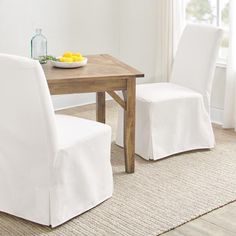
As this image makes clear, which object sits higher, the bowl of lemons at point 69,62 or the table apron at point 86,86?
the bowl of lemons at point 69,62

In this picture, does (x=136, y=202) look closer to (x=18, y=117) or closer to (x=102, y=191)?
(x=102, y=191)

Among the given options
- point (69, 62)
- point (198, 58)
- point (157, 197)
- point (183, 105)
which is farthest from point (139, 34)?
point (157, 197)

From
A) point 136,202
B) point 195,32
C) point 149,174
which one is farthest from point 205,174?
point 195,32

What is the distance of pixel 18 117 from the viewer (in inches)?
111

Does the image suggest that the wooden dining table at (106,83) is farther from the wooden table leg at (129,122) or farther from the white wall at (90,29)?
the white wall at (90,29)

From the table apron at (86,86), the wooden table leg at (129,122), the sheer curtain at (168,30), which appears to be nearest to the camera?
the table apron at (86,86)

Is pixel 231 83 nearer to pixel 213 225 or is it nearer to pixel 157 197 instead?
pixel 157 197

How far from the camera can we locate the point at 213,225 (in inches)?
116

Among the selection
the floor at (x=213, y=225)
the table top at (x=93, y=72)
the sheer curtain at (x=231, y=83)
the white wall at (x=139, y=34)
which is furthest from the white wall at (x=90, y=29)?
the floor at (x=213, y=225)

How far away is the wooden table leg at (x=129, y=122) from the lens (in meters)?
3.48

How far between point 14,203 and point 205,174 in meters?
1.31

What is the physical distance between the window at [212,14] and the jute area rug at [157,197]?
3.51 feet

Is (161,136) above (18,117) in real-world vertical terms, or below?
below

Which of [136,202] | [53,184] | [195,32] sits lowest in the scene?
[136,202]
